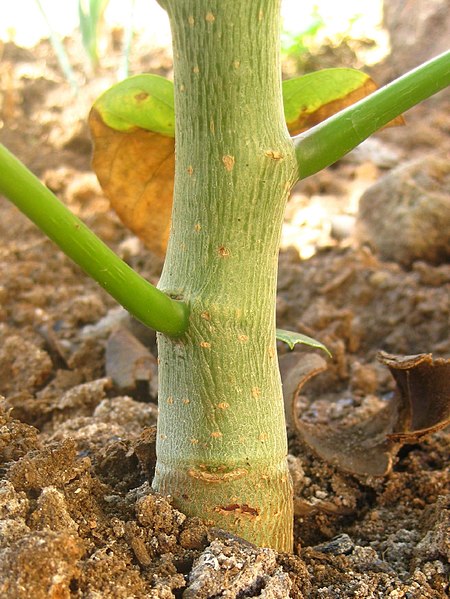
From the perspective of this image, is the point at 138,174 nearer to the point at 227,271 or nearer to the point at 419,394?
the point at 227,271

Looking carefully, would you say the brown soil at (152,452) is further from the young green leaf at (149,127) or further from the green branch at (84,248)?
the young green leaf at (149,127)

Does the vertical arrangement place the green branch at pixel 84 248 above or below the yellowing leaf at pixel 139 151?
below

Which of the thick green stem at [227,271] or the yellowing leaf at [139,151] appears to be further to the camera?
the yellowing leaf at [139,151]

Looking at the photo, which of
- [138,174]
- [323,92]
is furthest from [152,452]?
[323,92]

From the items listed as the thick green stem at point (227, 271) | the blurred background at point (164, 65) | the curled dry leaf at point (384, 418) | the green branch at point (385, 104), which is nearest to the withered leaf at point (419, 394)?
the curled dry leaf at point (384, 418)

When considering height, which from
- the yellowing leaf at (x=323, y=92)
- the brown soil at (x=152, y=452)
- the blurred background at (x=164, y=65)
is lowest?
the brown soil at (x=152, y=452)

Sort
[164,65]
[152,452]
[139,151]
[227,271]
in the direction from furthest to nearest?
[164,65] → [139,151] → [152,452] → [227,271]

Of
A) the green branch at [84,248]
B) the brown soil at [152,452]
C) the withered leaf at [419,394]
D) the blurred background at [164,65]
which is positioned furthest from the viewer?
the blurred background at [164,65]

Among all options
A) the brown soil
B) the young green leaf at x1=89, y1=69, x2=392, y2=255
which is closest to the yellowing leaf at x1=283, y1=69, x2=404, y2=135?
the young green leaf at x1=89, y1=69, x2=392, y2=255
